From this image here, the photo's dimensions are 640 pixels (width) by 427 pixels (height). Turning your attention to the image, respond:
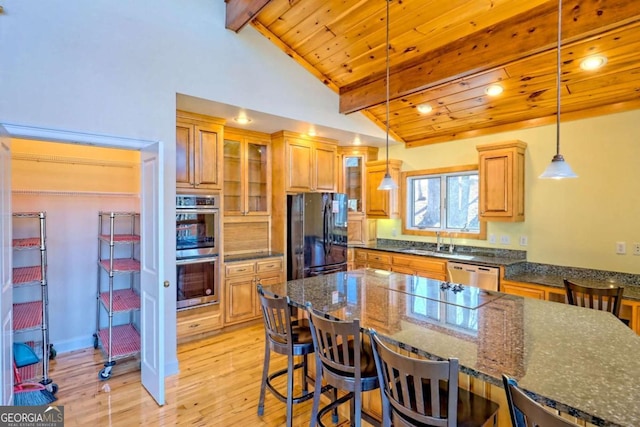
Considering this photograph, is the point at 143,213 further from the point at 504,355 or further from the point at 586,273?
the point at 586,273

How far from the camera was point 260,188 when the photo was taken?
4633 millimetres

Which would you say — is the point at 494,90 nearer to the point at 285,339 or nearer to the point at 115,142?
the point at 285,339

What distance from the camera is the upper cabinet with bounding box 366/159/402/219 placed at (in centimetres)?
508

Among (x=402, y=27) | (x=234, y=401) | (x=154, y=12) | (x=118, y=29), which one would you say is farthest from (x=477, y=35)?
(x=234, y=401)

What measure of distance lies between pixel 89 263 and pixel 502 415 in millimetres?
3922

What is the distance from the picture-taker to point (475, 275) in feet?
12.2

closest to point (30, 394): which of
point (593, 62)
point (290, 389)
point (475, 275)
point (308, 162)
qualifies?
point (290, 389)

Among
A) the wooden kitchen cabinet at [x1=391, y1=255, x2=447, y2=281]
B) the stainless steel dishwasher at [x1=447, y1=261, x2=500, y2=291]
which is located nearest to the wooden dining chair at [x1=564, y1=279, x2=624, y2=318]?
the stainless steel dishwasher at [x1=447, y1=261, x2=500, y2=291]

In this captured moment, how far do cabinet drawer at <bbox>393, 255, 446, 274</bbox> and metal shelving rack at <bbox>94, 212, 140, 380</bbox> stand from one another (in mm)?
3187

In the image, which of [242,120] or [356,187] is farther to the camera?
[356,187]

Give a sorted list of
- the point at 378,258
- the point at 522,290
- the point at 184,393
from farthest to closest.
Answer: the point at 378,258 → the point at 522,290 → the point at 184,393

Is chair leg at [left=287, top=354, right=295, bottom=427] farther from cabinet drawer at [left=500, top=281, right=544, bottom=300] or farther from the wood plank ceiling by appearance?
the wood plank ceiling

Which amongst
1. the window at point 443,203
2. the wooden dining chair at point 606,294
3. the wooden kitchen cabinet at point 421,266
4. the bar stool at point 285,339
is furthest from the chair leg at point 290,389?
the window at point 443,203

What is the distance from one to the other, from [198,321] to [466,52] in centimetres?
388
